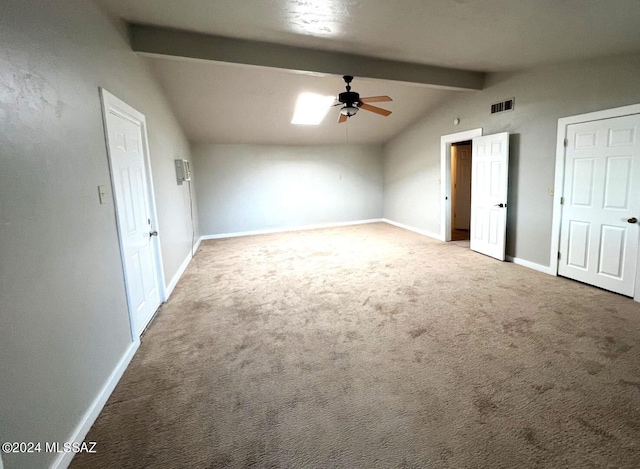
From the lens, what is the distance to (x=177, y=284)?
4055 mm

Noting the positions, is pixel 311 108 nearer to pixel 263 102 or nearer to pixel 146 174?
pixel 263 102

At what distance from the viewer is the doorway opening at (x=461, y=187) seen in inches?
266

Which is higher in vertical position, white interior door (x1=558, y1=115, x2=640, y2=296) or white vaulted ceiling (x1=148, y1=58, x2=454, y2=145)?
white vaulted ceiling (x1=148, y1=58, x2=454, y2=145)

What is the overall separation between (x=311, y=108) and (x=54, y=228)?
501 cm

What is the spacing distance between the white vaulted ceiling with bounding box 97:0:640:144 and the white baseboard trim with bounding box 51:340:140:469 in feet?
9.25

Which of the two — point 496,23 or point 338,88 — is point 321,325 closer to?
point 496,23

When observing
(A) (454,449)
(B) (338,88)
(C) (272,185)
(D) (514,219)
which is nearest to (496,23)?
(B) (338,88)

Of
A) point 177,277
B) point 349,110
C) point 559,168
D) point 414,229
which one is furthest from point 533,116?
point 177,277

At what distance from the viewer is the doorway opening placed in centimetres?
677

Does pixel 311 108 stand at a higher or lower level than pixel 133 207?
higher

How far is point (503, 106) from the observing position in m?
4.42

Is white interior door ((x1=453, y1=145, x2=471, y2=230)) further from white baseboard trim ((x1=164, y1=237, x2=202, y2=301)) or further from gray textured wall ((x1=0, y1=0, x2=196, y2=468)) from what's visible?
gray textured wall ((x1=0, y1=0, x2=196, y2=468))

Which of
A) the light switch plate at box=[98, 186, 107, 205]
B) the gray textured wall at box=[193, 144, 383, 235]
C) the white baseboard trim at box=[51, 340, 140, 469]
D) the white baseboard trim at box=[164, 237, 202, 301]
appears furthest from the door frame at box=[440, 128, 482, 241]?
the white baseboard trim at box=[51, 340, 140, 469]

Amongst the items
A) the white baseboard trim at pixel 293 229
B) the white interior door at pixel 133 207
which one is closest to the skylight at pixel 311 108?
the white baseboard trim at pixel 293 229
